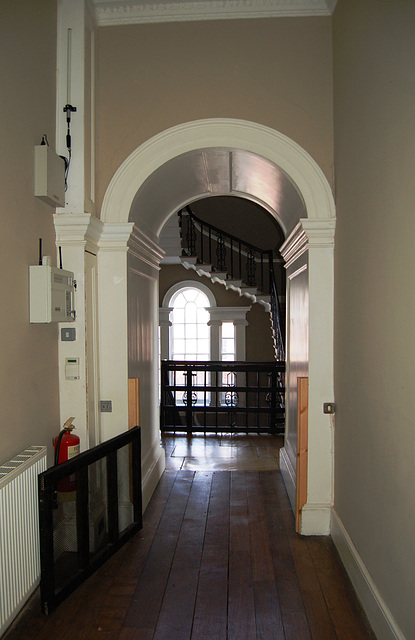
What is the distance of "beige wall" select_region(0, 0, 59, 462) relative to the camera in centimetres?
292

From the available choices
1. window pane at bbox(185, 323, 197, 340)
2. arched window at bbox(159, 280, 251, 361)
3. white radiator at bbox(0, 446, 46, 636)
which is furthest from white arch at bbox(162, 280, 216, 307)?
white radiator at bbox(0, 446, 46, 636)

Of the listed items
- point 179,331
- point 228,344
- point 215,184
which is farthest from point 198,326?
point 215,184

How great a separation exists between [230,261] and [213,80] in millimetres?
7613

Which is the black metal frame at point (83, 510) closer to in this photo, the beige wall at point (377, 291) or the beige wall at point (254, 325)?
the beige wall at point (377, 291)

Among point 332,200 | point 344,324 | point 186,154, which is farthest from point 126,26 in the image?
point 344,324

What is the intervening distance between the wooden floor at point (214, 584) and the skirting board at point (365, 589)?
69 mm

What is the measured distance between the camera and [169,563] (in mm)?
3543

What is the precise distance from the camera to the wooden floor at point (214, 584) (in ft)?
9.12

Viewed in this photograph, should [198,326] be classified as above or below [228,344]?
above

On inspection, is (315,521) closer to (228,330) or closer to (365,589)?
(365,589)

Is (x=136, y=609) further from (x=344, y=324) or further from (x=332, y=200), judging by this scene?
(x=332, y=200)

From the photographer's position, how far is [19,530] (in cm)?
278

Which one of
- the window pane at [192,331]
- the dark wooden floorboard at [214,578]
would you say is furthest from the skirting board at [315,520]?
the window pane at [192,331]

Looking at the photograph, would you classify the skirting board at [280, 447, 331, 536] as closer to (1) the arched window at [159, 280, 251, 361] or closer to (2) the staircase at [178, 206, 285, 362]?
(2) the staircase at [178, 206, 285, 362]
